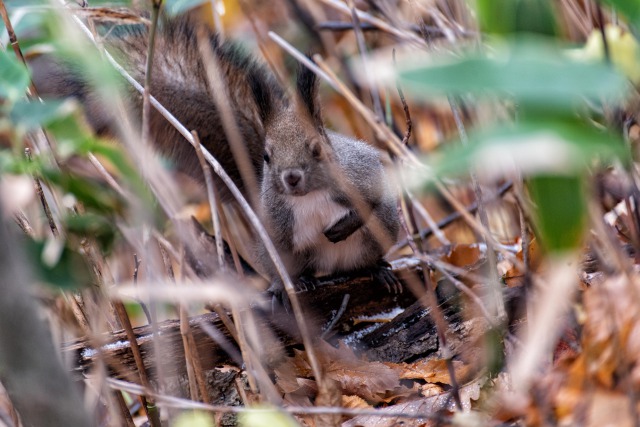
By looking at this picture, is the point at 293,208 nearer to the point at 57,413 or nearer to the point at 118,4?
the point at 118,4

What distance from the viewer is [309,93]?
2045mm

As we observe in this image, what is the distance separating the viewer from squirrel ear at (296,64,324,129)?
196 centimetres

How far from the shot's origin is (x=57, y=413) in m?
0.69

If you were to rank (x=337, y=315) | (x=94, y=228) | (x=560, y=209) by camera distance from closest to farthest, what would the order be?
(x=560, y=209) < (x=94, y=228) < (x=337, y=315)

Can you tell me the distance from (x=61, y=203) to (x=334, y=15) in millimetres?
2515

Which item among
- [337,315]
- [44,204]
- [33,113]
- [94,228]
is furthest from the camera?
[337,315]

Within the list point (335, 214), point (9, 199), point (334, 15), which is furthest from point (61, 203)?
point (334, 15)

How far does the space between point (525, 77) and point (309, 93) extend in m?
1.54

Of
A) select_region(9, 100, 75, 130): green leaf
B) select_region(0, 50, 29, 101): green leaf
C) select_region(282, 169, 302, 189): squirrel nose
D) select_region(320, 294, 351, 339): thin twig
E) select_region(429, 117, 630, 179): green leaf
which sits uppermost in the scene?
select_region(0, 50, 29, 101): green leaf

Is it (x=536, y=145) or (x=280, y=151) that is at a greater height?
(x=536, y=145)

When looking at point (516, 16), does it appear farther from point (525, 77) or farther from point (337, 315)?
point (337, 315)

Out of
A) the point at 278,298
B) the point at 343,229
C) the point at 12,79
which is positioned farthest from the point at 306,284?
the point at 12,79

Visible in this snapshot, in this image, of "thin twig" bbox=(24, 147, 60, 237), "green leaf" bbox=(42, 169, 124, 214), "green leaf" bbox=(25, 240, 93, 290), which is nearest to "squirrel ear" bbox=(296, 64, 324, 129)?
"thin twig" bbox=(24, 147, 60, 237)

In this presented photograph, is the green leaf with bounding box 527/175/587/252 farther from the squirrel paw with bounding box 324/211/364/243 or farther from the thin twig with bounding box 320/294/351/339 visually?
the squirrel paw with bounding box 324/211/364/243
